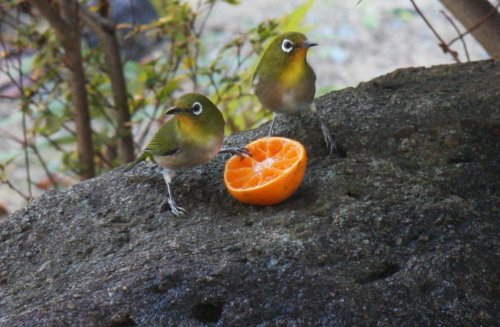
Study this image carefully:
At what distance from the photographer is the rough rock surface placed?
8.68 ft

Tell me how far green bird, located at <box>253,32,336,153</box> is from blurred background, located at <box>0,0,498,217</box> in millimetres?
1263

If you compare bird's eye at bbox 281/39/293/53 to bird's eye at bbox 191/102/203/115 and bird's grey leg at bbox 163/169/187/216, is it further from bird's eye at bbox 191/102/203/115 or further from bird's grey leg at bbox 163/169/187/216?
bird's grey leg at bbox 163/169/187/216

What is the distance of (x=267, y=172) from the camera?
3139mm

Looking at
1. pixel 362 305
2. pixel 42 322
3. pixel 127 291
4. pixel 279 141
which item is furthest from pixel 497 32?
pixel 42 322

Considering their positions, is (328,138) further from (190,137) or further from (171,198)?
(171,198)

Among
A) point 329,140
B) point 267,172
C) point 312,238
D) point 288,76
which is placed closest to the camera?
point 312,238

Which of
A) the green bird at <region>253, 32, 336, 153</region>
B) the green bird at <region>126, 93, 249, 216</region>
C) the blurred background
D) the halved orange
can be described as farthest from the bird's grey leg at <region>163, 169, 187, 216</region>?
the blurred background

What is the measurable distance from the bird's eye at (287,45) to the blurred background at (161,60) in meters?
1.33

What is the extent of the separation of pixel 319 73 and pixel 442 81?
15.5ft

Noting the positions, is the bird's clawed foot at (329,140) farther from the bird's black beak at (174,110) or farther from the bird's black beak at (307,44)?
the bird's black beak at (174,110)

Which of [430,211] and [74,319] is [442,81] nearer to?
[430,211]

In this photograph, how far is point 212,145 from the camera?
10.7 feet

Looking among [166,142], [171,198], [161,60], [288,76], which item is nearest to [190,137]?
[166,142]

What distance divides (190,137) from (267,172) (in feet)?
1.12
